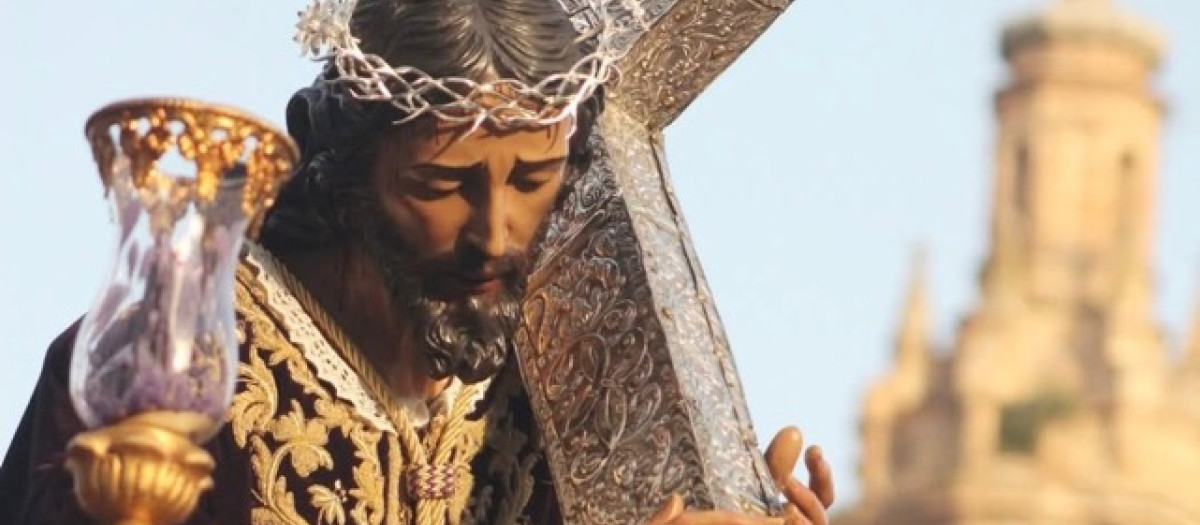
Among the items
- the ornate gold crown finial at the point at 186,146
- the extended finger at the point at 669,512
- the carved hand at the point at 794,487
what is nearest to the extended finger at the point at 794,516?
the carved hand at the point at 794,487

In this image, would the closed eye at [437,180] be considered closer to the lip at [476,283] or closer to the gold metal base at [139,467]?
the lip at [476,283]

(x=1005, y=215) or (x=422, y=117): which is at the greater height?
(x=1005, y=215)

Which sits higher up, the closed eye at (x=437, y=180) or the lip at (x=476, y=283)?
the closed eye at (x=437, y=180)

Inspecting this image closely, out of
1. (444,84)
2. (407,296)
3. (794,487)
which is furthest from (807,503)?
(444,84)

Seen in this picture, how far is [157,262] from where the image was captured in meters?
5.84

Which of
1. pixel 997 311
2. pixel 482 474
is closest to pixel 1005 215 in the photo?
pixel 997 311

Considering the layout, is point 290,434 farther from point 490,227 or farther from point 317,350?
point 490,227

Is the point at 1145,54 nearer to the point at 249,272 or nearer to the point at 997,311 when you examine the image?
the point at 997,311

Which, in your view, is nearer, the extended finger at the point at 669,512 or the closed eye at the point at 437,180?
the extended finger at the point at 669,512

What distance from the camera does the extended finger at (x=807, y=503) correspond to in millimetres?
7770

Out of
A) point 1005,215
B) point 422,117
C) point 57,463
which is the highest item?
point 1005,215

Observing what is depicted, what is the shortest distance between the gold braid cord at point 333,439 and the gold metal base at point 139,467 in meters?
2.33

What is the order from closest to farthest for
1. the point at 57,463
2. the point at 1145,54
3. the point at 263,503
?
the point at 57,463 → the point at 263,503 → the point at 1145,54

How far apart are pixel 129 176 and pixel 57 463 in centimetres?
173
